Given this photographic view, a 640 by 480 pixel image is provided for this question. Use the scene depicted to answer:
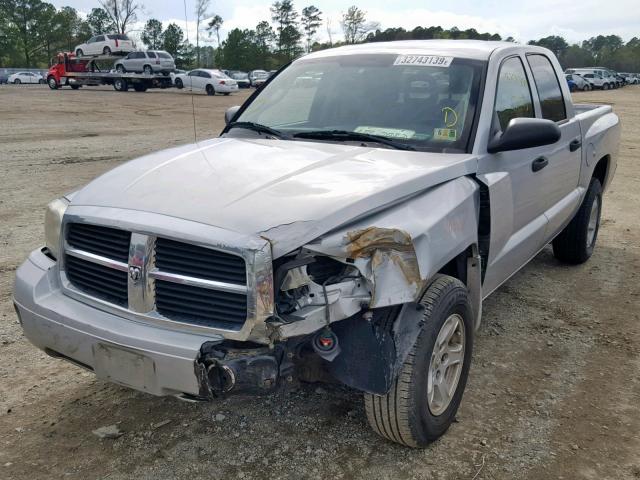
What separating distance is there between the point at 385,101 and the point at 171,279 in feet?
6.02

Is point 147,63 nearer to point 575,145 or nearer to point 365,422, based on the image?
point 575,145

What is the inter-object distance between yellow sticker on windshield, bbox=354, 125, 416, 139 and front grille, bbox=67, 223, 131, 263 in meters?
1.54

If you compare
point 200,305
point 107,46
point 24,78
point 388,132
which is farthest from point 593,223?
point 24,78

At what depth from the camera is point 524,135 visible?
3.19 meters

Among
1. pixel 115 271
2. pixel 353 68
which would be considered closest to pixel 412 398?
pixel 115 271

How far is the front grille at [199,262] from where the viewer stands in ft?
7.39

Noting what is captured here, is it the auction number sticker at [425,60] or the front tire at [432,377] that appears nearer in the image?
the front tire at [432,377]

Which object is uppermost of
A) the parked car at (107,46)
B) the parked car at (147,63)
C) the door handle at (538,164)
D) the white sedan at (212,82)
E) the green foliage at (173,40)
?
the green foliage at (173,40)

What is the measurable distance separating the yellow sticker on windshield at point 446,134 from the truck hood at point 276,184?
0.18 metres

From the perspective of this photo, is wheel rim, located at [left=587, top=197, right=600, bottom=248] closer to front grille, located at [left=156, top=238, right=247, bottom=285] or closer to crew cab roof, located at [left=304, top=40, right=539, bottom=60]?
crew cab roof, located at [left=304, top=40, right=539, bottom=60]

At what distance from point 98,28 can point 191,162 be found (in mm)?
89907

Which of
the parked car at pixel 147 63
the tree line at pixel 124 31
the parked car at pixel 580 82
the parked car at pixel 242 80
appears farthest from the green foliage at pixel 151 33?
the parked car at pixel 580 82

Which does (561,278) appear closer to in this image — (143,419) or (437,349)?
(437,349)

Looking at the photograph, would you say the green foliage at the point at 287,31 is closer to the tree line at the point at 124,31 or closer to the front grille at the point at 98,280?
the tree line at the point at 124,31
